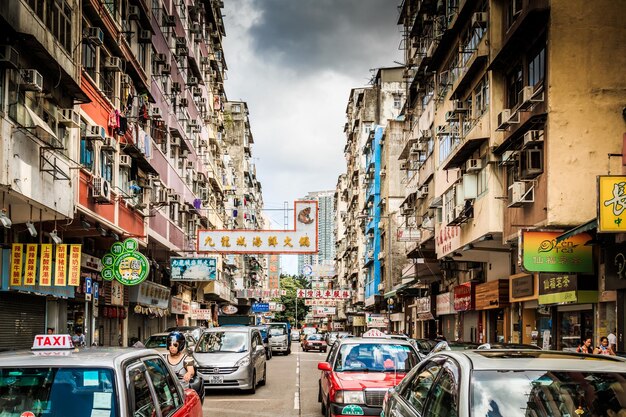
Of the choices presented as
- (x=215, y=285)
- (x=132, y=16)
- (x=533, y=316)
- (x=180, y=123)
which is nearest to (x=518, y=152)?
(x=533, y=316)

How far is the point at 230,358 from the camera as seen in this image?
19.2 metres

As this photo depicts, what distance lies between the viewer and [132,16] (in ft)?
90.4

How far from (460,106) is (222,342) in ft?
41.2

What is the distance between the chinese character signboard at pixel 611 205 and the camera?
14.0m

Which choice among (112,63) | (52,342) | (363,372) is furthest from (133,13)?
(52,342)

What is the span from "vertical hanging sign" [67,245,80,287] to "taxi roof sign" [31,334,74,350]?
11.5 m

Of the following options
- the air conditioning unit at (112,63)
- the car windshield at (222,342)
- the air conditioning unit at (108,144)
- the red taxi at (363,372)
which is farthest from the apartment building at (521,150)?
the air conditioning unit at (112,63)

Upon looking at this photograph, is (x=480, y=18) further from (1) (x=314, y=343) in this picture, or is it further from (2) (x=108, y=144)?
(1) (x=314, y=343)

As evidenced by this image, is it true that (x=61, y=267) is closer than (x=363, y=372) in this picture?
No

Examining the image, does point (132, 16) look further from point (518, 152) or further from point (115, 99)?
point (518, 152)

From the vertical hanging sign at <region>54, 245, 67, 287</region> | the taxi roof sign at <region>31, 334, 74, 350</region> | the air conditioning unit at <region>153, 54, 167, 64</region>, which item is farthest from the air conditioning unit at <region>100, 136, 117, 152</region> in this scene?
the taxi roof sign at <region>31, 334, 74, 350</region>

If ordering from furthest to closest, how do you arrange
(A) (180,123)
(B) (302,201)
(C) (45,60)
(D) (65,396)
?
(A) (180,123), (B) (302,201), (C) (45,60), (D) (65,396)

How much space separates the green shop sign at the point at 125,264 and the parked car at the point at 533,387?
18612 millimetres

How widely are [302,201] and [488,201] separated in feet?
44.0
